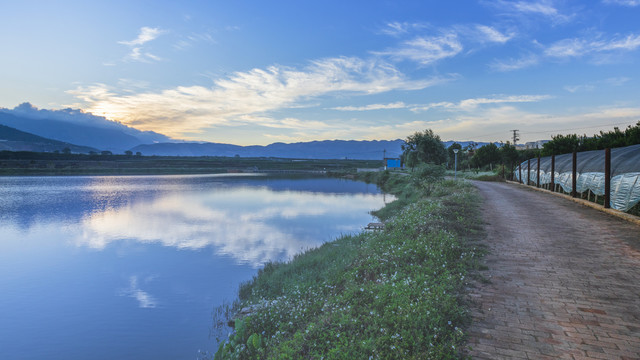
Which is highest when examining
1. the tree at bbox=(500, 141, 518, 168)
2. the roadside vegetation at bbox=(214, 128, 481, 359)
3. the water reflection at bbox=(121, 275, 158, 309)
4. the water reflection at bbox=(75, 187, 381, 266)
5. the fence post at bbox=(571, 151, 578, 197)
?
the tree at bbox=(500, 141, 518, 168)

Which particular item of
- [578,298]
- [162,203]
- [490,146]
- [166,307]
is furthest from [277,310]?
[490,146]

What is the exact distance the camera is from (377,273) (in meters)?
7.89

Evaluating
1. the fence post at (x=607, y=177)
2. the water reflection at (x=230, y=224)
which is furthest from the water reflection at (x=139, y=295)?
the fence post at (x=607, y=177)

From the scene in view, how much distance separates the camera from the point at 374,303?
586cm

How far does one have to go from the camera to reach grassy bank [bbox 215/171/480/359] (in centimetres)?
461

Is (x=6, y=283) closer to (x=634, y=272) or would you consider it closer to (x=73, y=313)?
(x=73, y=313)

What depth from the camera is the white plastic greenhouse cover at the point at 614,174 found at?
12.0 meters

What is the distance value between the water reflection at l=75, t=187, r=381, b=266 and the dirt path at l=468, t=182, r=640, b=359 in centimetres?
987

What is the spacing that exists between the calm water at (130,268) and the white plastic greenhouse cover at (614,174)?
481 inches

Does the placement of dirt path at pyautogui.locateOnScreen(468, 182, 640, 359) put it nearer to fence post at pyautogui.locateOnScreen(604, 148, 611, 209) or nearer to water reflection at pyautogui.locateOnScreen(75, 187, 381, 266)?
fence post at pyautogui.locateOnScreen(604, 148, 611, 209)

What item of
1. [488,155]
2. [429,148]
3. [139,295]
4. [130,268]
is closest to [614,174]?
[139,295]

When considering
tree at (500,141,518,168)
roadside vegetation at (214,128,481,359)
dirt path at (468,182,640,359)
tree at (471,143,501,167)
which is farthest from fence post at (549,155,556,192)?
tree at (471,143,501,167)

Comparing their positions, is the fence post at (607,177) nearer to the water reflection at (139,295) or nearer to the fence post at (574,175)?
the fence post at (574,175)

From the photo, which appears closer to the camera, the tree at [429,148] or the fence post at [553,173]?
the fence post at [553,173]
